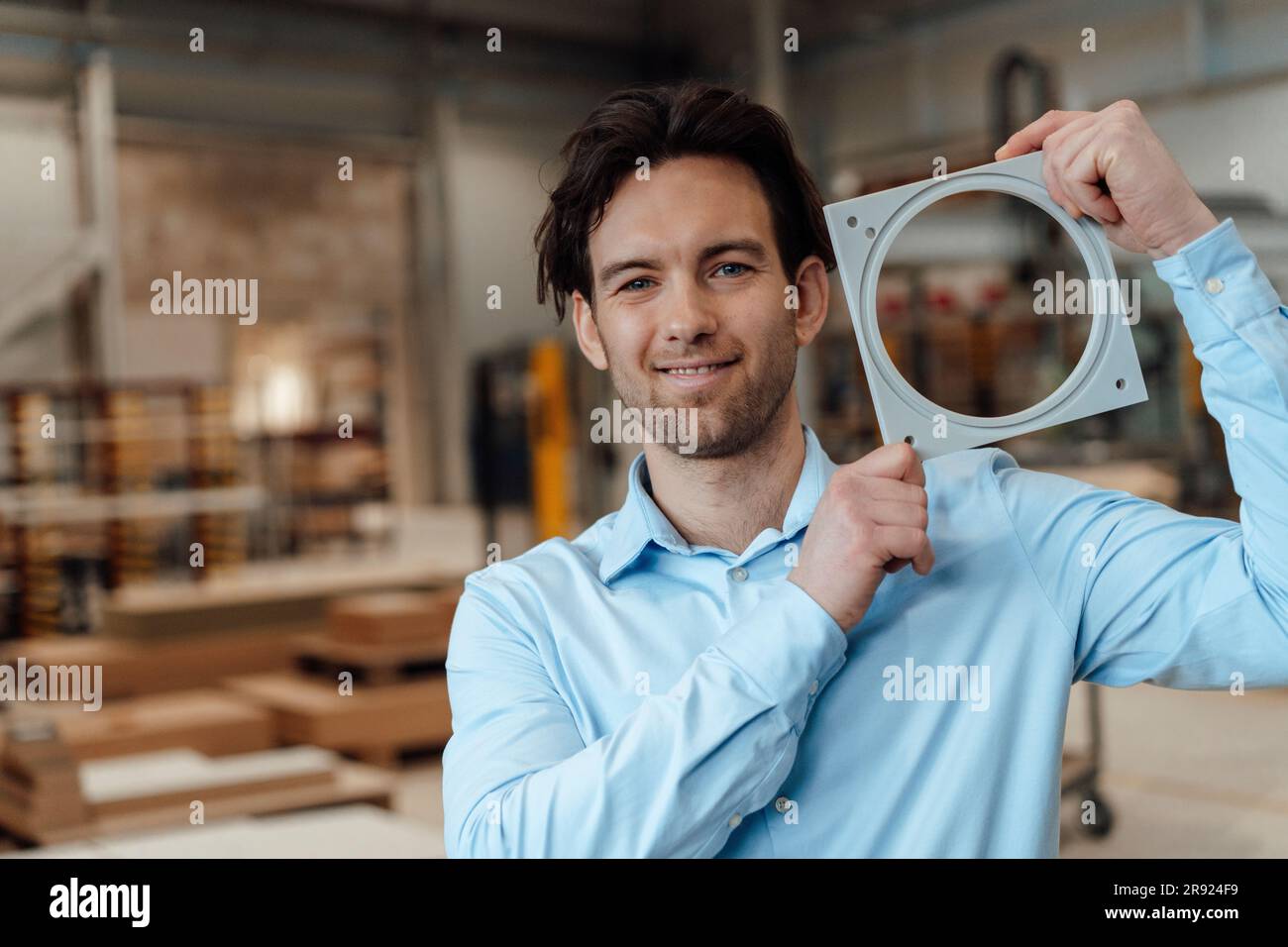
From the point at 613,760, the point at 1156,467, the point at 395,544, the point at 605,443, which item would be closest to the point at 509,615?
the point at 613,760

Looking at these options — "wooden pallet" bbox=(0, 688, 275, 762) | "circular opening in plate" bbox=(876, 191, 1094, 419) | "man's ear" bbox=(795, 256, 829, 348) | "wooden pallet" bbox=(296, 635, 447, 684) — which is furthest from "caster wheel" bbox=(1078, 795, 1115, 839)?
"circular opening in plate" bbox=(876, 191, 1094, 419)

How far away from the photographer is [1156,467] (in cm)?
646

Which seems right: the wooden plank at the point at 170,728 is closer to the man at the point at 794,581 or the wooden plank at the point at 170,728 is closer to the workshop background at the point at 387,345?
the workshop background at the point at 387,345

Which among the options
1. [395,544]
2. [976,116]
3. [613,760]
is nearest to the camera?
[613,760]

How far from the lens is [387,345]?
13.6m

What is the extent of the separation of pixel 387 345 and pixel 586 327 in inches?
498

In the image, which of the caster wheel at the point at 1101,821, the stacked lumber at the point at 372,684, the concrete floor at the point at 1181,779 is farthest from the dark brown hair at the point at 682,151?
the stacked lumber at the point at 372,684

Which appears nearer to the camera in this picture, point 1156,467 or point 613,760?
point 613,760

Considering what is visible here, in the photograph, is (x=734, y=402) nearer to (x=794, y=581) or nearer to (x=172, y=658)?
(x=794, y=581)

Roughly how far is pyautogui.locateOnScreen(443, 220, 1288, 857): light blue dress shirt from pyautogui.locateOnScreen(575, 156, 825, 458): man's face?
0.12m

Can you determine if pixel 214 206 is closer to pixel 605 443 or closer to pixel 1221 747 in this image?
pixel 605 443

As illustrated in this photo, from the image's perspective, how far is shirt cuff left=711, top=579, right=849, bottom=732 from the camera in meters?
0.94

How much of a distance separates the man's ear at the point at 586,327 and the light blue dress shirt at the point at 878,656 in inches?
7.4

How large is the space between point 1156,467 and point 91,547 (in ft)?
21.2
